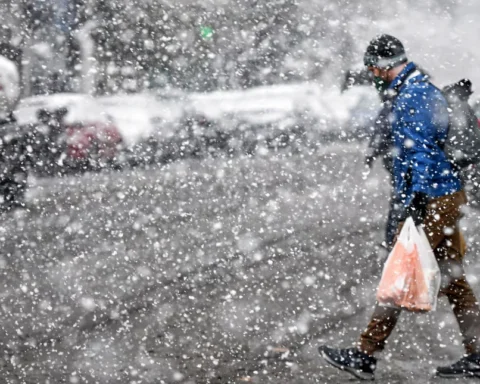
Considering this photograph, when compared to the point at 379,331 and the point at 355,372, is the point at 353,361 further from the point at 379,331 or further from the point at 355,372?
the point at 379,331

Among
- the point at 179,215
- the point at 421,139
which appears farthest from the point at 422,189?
the point at 179,215

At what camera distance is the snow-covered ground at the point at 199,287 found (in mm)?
4781

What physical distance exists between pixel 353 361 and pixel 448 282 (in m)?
0.68

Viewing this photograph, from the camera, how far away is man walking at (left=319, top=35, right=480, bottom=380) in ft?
14.3

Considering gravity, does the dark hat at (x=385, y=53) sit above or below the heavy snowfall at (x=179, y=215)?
above

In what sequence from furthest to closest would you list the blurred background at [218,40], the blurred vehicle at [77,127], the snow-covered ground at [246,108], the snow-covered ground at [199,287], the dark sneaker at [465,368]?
the blurred background at [218,40] < the snow-covered ground at [246,108] < the blurred vehicle at [77,127] < the snow-covered ground at [199,287] < the dark sneaker at [465,368]

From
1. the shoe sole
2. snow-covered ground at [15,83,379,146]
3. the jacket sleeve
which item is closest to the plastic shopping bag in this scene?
the jacket sleeve

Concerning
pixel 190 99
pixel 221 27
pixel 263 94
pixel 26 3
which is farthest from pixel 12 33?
pixel 221 27

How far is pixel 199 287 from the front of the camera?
663cm

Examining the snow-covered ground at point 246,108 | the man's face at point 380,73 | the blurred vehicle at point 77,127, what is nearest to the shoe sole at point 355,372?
the man's face at point 380,73

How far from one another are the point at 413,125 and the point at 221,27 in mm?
27098

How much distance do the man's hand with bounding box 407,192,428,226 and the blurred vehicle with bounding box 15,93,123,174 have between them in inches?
421

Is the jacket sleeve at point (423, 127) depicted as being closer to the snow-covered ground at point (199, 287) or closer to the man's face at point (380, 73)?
the man's face at point (380, 73)

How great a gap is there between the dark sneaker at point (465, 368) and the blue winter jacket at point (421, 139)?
89cm
